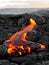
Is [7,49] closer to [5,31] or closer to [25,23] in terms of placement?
[5,31]

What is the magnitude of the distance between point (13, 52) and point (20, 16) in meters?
4.34

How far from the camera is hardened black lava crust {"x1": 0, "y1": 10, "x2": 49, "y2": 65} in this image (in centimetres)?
829

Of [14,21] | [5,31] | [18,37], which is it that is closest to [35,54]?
[18,37]

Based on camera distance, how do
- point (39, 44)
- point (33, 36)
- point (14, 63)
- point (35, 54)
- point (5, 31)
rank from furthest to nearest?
point (5, 31), point (33, 36), point (39, 44), point (35, 54), point (14, 63)

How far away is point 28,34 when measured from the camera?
10531 millimetres

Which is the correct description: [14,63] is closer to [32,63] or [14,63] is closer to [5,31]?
[32,63]

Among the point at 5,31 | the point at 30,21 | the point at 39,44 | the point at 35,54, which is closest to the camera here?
the point at 35,54

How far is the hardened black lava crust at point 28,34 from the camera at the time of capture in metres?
8.29

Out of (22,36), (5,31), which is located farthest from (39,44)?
(5,31)

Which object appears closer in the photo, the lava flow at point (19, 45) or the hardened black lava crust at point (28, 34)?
the hardened black lava crust at point (28, 34)

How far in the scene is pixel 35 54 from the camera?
28.8ft

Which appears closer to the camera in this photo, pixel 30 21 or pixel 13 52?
pixel 13 52

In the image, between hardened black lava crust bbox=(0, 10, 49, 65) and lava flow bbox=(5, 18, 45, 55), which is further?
lava flow bbox=(5, 18, 45, 55)

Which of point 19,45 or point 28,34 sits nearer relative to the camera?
point 19,45
